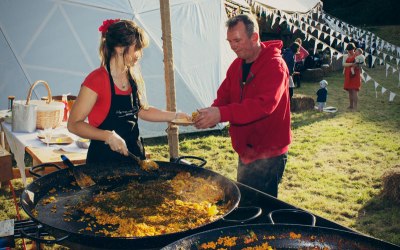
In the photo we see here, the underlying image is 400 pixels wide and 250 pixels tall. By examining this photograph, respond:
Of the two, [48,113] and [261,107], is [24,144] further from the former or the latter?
[261,107]

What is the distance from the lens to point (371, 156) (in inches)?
283

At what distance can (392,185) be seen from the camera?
17.1 feet

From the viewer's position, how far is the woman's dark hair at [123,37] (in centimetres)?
273

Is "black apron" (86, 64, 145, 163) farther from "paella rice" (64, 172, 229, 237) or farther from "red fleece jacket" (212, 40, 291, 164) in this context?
"red fleece jacket" (212, 40, 291, 164)

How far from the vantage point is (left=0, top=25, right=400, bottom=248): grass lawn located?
5.00 meters

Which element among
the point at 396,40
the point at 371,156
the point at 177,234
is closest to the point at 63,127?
the point at 177,234

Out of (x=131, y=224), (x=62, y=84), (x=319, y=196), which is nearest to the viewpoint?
(x=131, y=224)

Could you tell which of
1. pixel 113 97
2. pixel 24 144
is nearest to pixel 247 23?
pixel 113 97

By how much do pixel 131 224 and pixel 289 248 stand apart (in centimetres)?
80

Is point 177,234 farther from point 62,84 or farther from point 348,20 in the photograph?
point 348,20

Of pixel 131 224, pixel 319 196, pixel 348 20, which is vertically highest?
pixel 348 20

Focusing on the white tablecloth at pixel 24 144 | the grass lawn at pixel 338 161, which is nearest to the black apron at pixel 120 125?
the white tablecloth at pixel 24 144

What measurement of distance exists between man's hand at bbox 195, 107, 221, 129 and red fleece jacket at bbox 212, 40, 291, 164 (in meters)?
0.04

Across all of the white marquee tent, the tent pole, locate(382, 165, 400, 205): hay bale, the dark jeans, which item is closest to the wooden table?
the tent pole
